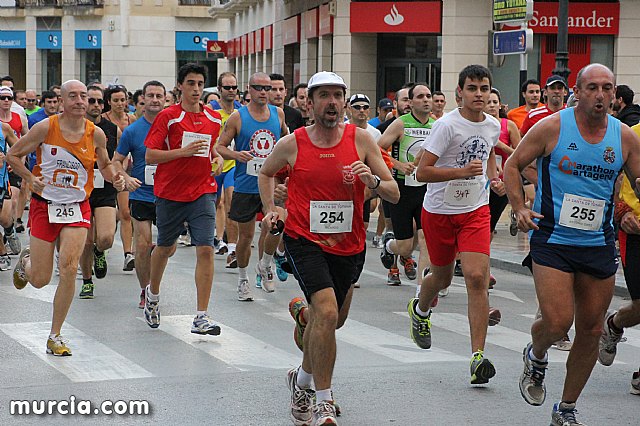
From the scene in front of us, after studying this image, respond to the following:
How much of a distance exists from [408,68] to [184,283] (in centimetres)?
2055

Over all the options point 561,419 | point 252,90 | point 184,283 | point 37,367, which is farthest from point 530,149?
point 184,283

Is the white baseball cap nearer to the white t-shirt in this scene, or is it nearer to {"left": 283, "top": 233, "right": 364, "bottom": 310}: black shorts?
{"left": 283, "top": 233, "right": 364, "bottom": 310}: black shorts

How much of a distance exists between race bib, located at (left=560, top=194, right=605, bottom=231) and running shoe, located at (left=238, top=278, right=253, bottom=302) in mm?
5635

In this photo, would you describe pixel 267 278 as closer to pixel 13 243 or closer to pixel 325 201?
pixel 13 243

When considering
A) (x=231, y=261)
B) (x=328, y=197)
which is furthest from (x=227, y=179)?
(x=328, y=197)

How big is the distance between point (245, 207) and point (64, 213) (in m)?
3.19

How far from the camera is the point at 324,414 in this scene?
6520 mm

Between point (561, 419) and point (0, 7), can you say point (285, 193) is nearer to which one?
point (561, 419)

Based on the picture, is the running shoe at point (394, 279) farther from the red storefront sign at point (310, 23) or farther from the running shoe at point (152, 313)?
the red storefront sign at point (310, 23)

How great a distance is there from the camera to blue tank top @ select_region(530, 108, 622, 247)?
6816mm

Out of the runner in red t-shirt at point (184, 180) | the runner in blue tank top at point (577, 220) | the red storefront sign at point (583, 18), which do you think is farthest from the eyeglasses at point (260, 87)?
the red storefront sign at point (583, 18)

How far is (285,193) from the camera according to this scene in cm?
759

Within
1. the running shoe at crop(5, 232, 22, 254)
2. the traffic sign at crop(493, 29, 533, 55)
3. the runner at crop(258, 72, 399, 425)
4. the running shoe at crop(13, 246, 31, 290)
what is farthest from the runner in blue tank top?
the traffic sign at crop(493, 29, 533, 55)

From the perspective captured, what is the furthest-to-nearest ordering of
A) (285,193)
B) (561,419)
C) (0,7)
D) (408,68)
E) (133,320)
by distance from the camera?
1. (0,7)
2. (408,68)
3. (133,320)
4. (285,193)
5. (561,419)
